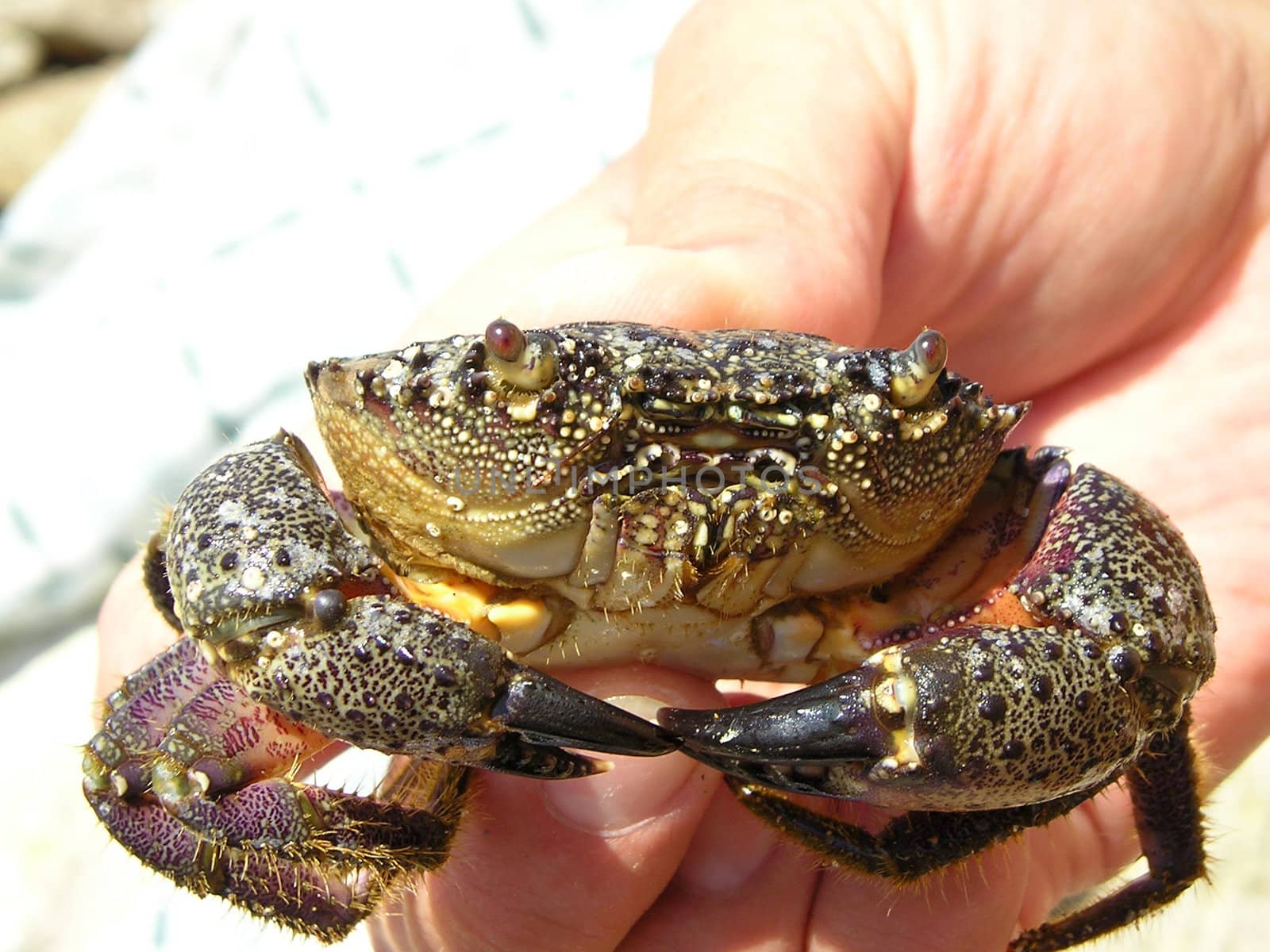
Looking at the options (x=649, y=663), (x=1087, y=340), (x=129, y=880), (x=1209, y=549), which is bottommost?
(x=129, y=880)

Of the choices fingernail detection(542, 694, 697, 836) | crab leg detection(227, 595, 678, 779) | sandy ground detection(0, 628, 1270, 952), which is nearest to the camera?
crab leg detection(227, 595, 678, 779)

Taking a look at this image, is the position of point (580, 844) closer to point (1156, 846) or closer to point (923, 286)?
point (1156, 846)

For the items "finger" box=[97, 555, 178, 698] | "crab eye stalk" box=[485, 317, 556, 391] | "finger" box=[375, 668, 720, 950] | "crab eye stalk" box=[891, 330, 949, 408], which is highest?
"crab eye stalk" box=[485, 317, 556, 391]

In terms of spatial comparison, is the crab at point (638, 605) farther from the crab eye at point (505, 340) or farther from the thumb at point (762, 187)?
the thumb at point (762, 187)

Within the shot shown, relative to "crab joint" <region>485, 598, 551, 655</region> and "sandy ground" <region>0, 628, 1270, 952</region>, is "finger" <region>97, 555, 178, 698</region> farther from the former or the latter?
"crab joint" <region>485, 598, 551, 655</region>

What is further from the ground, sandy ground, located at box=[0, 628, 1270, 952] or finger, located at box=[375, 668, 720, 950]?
finger, located at box=[375, 668, 720, 950]

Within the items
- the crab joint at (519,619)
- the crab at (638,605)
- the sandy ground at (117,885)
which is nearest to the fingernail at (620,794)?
the crab at (638,605)

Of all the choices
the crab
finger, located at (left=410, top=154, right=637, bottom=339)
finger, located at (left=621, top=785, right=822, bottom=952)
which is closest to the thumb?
finger, located at (left=410, top=154, right=637, bottom=339)

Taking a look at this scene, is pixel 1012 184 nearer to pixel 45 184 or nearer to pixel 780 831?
pixel 780 831

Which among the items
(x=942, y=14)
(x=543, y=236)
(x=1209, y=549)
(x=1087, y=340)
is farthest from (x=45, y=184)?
(x=1209, y=549)
